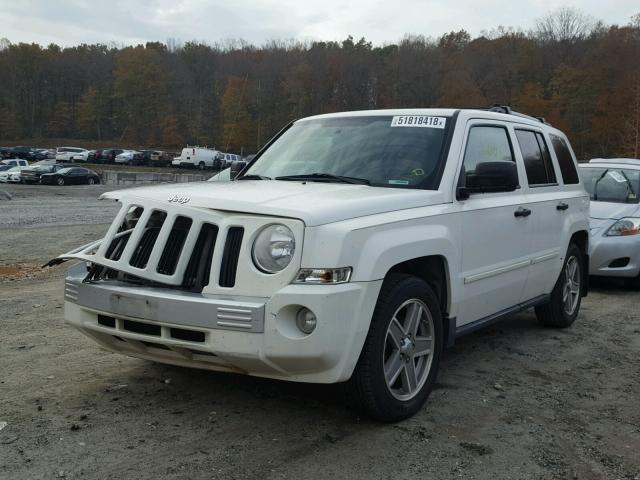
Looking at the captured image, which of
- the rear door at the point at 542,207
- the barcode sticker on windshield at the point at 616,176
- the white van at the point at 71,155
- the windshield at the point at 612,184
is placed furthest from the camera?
the white van at the point at 71,155

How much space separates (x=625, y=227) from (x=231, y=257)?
6.78m

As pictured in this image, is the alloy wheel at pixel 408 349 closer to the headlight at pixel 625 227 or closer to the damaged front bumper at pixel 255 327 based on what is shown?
the damaged front bumper at pixel 255 327

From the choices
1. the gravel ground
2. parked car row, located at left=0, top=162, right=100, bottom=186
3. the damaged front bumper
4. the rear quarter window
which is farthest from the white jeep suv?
parked car row, located at left=0, top=162, right=100, bottom=186

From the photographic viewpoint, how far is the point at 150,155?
6588cm

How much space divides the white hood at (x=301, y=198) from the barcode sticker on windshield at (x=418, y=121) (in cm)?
69

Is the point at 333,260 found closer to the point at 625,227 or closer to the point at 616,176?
the point at 625,227

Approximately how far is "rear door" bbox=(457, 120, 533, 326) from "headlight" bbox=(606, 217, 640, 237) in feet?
12.7

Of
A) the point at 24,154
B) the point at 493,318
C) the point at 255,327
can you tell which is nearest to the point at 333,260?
the point at 255,327

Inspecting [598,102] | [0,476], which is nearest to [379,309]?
[0,476]

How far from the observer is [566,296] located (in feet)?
21.0

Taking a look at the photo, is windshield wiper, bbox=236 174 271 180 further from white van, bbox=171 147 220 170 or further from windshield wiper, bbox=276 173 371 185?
white van, bbox=171 147 220 170

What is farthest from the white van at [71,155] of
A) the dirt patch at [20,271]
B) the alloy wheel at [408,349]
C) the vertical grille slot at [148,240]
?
the alloy wheel at [408,349]

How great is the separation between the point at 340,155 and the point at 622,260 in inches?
211

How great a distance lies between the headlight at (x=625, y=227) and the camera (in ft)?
28.0
